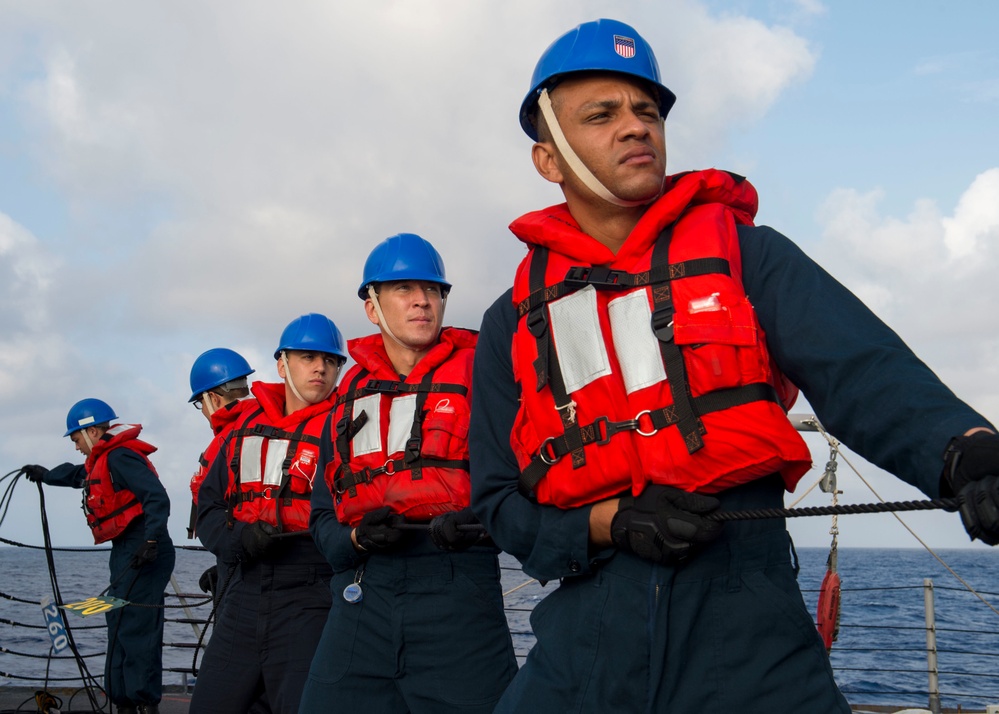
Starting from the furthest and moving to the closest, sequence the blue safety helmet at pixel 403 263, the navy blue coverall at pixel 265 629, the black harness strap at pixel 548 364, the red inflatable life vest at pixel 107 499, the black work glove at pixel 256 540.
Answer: the red inflatable life vest at pixel 107 499
the black work glove at pixel 256 540
the navy blue coverall at pixel 265 629
the blue safety helmet at pixel 403 263
the black harness strap at pixel 548 364

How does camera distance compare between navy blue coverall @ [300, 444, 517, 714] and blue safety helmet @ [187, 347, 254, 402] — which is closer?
navy blue coverall @ [300, 444, 517, 714]

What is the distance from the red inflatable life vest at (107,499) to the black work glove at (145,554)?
55 centimetres

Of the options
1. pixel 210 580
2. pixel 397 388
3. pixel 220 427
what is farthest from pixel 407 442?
pixel 210 580

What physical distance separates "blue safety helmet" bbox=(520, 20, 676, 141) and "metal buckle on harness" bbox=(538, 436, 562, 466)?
91 centimetres

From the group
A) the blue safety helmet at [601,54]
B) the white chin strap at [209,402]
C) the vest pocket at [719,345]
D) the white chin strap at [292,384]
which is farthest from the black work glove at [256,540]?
the vest pocket at [719,345]

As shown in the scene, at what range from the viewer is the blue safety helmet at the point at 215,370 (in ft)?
24.2

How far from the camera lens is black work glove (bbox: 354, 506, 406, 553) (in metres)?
3.49

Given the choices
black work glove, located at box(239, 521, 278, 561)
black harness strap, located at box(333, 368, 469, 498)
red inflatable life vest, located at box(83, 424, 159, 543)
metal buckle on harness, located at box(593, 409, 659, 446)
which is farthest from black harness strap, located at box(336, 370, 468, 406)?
red inflatable life vest, located at box(83, 424, 159, 543)

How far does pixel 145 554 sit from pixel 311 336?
3.47 m

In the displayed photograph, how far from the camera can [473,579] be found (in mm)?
3510

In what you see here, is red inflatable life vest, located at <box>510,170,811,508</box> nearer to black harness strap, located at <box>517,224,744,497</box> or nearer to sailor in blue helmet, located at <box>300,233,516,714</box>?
black harness strap, located at <box>517,224,744,497</box>

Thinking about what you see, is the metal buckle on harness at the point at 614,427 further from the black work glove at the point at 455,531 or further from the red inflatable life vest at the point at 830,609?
the red inflatable life vest at the point at 830,609

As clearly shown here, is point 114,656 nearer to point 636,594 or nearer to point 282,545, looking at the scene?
point 282,545

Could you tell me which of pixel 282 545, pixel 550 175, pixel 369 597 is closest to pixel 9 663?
pixel 282 545
